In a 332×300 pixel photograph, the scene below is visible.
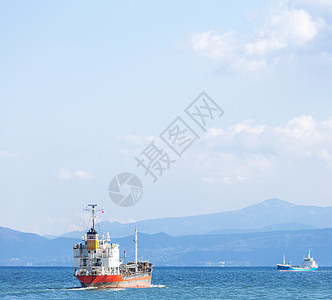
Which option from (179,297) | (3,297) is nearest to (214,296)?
(179,297)

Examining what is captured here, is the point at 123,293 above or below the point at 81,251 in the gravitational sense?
below

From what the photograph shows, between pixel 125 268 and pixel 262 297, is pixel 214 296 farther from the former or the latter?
pixel 125 268

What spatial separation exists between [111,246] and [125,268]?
445 inches

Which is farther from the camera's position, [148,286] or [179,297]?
[148,286]

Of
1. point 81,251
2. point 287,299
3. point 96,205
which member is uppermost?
point 96,205

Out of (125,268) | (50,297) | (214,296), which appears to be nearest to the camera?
(50,297)

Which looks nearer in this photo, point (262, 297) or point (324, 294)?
A: point (262, 297)

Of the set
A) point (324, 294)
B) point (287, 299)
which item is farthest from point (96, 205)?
point (324, 294)

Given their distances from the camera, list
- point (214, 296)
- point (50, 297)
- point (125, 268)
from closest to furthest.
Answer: point (50, 297)
point (214, 296)
point (125, 268)

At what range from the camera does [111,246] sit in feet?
375

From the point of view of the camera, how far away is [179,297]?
364 feet

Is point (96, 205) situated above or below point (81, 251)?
above

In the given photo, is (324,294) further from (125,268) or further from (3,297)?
(3,297)

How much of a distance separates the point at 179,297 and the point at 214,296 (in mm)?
7501
